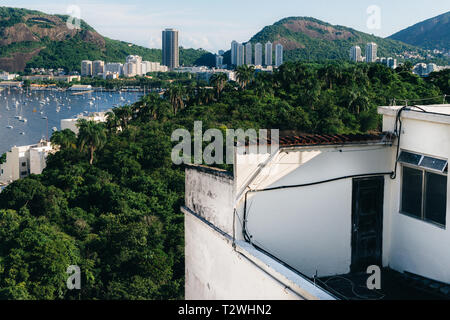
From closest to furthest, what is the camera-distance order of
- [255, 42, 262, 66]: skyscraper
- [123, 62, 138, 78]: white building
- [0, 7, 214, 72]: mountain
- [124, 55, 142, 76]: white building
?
[255, 42, 262, 66]: skyscraper
[123, 62, 138, 78]: white building
[0, 7, 214, 72]: mountain
[124, 55, 142, 76]: white building

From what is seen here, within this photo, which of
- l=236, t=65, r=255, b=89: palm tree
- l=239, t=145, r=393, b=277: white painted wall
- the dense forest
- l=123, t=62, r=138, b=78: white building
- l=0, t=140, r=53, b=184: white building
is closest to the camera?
l=239, t=145, r=393, b=277: white painted wall

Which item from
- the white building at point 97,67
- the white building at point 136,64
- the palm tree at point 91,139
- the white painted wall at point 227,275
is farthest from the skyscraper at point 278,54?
the white painted wall at point 227,275

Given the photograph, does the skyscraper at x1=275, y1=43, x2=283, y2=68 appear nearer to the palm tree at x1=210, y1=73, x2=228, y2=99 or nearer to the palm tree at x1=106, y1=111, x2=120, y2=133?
the palm tree at x1=210, y1=73, x2=228, y2=99

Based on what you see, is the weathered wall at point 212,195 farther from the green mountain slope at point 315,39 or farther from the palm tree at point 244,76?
the green mountain slope at point 315,39

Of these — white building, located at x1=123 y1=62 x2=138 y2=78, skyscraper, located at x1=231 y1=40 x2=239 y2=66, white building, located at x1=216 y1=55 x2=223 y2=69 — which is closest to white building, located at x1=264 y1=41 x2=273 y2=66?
skyscraper, located at x1=231 y1=40 x2=239 y2=66

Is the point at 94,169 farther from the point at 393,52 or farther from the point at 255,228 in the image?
the point at 393,52

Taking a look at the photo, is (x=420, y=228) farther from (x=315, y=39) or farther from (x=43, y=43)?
(x=43, y=43)
